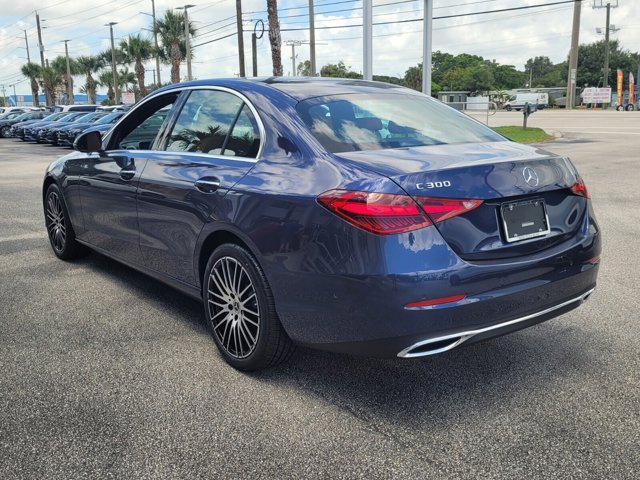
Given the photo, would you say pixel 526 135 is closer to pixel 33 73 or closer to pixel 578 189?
pixel 578 189

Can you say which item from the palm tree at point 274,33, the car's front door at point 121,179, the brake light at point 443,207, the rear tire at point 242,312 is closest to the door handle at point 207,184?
the rear tire at point 242,312

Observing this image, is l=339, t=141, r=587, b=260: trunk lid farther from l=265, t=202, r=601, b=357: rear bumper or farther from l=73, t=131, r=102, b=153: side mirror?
l=73, t=131, r=102, b=153: side mirror

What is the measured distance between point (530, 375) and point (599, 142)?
19.9 metres

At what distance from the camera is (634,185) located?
11.1 meters

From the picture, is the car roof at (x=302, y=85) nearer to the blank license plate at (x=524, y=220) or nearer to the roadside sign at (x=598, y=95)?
the blank license plate at (x=524, y=220)

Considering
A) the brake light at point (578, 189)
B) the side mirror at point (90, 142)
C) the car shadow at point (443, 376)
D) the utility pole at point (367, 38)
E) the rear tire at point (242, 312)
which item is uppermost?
the utility pole at point (367, 38)

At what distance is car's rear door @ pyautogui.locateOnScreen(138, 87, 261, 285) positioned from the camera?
140 inches

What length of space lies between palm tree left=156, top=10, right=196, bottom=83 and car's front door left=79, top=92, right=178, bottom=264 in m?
44.5

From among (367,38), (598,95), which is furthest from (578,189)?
(598,95)

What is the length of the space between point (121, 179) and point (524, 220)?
2943 mm

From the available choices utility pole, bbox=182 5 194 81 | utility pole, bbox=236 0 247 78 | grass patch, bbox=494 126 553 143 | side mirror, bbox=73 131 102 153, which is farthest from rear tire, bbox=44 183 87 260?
utility pole, bbox=182 5 194 81

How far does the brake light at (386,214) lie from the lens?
2.73 m

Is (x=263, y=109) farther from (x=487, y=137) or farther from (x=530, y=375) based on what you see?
(x=530, y=375)

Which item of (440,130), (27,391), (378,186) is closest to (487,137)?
(440,130)
